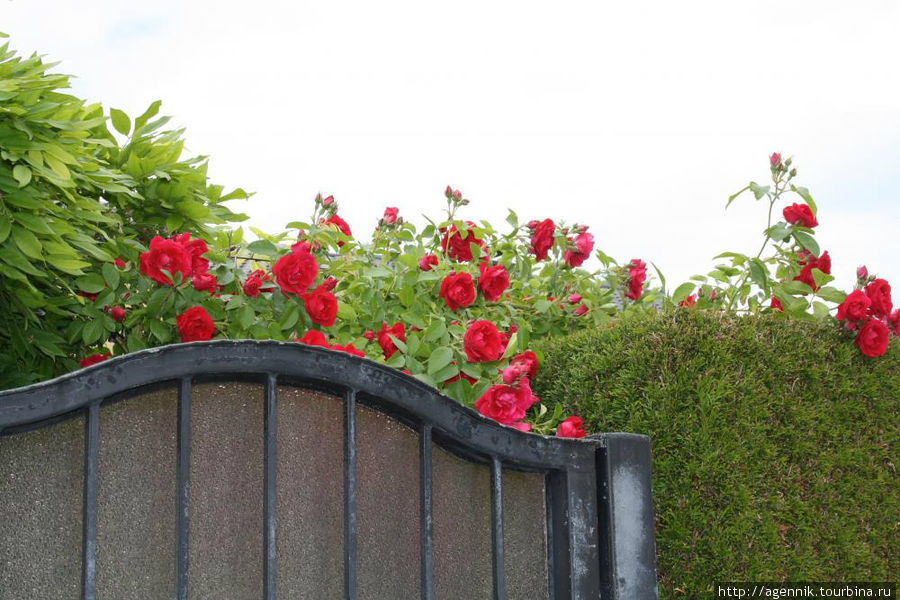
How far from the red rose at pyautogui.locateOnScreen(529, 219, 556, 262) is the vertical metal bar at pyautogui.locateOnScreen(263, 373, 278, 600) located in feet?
8.72

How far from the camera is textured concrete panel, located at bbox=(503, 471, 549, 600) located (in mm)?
A: 2658

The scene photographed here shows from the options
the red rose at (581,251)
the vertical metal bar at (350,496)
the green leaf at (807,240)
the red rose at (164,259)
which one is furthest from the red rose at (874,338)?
the red rose at (164,259)

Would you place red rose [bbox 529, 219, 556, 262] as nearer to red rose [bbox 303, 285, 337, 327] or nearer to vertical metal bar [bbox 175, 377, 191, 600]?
red rose [bbox 303, 285, 337, 327]

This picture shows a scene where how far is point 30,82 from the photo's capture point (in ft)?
11.0

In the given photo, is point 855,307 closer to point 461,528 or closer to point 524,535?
point 524,535

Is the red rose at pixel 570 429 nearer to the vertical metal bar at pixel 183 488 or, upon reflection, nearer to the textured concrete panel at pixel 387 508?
the textured concrete panel at pixel 387 508

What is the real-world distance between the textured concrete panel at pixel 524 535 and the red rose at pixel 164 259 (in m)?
1.63

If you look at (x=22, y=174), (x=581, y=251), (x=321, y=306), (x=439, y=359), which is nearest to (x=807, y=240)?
(x=581, y=251)

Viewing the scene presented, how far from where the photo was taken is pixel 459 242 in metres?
4.94

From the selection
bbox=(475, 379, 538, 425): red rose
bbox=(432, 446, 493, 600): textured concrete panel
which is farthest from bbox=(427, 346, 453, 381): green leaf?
bbox=(432, 446, 493, 600): textured concrete panel

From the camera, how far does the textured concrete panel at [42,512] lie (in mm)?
2211

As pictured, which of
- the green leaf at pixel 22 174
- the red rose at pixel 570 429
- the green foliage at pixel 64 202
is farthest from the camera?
the red rose at pixel 570 429

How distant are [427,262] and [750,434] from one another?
1.79m

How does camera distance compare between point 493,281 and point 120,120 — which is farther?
point 493,281
